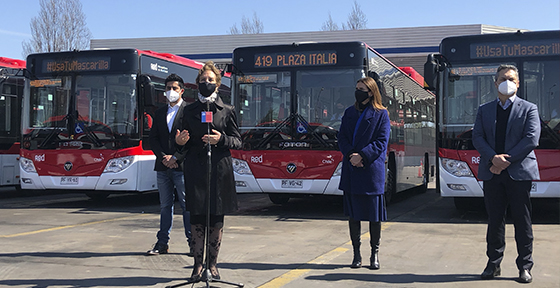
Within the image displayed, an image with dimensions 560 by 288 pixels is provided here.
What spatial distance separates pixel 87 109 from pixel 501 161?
855 cm

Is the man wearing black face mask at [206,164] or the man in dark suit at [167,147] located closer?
the man wearing black face mask at [206,164]

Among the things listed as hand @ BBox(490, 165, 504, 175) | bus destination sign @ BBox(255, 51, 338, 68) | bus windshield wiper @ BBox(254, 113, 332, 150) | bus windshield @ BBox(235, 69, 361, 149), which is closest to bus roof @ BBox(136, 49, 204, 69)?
bus windshield @ BBox(235, 69, 361, 149)

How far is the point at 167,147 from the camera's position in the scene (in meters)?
7.01

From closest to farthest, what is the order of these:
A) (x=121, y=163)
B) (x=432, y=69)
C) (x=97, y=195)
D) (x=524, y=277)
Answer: (x=524, y=277), (x=432, y=69), (x=121, y=163), (x=97, y=195)

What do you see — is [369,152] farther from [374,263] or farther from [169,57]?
[169,57]

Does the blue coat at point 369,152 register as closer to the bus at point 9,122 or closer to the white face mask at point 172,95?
the white face mask at point 172,95

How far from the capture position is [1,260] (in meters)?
6.73

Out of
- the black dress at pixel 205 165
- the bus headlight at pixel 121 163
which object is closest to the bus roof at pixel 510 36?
the bus headlight at pixel 121 163

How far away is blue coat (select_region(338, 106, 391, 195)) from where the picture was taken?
247 inches

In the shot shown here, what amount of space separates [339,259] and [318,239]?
4.93 ft

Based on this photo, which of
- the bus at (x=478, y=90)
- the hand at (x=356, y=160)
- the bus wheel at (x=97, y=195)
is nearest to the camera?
the hand at (x=356, y=160)

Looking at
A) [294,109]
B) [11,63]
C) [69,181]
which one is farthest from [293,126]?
[11,63]

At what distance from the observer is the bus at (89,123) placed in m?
12.0

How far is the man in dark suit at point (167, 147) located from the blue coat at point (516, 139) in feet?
10.3
